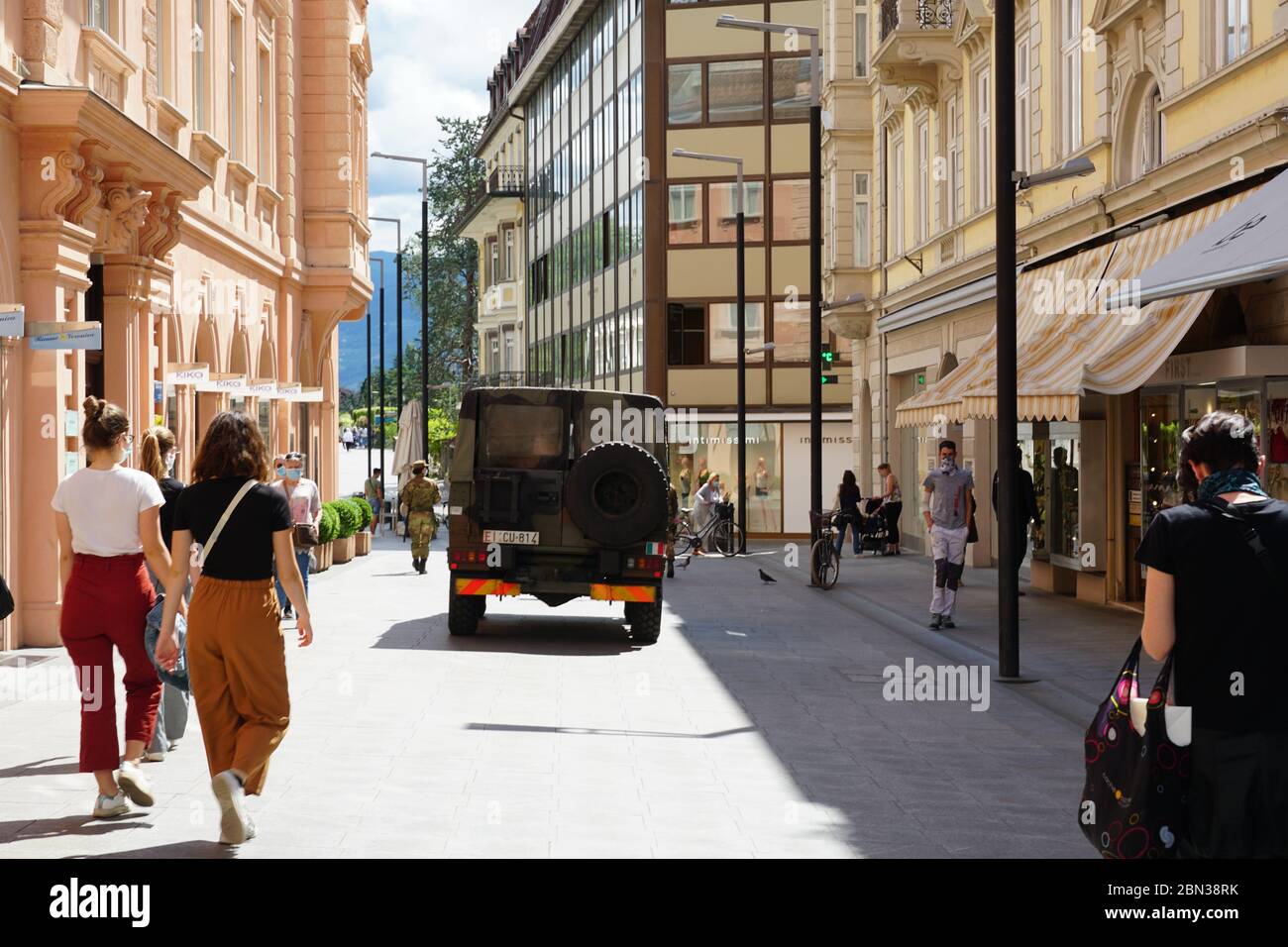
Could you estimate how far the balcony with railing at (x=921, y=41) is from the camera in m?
29.2

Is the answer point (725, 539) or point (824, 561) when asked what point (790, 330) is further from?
point (824, 561)

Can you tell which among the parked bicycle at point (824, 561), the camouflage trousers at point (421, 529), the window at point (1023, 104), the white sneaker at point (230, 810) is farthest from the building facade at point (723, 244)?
the white sneaker at point (230, 810)

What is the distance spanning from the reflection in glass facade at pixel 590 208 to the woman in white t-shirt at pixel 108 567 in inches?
1666

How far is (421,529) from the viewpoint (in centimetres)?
2769

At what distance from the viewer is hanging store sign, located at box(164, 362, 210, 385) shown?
20.6 m

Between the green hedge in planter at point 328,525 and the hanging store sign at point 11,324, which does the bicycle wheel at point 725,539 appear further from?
the hanging store sign at point 11,324

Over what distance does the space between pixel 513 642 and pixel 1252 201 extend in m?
7.78

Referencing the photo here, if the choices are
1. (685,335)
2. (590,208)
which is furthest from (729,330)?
(590,208)

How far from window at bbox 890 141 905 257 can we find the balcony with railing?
13.3ft

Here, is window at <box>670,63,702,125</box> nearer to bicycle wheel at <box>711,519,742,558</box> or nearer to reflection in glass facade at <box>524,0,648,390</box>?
reflection in glass facade at <box>524,0,648,390</box>

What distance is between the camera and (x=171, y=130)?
68.8 ft

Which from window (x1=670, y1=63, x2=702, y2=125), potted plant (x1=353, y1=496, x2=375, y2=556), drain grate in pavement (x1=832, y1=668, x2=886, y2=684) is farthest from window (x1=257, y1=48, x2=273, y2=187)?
window (x1=670, y1=63, x2=702, y2=125)

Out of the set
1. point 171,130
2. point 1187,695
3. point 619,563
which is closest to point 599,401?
point 619,563
